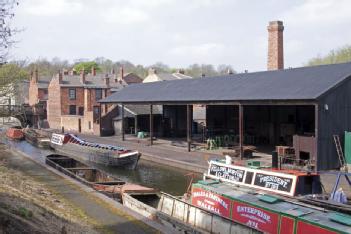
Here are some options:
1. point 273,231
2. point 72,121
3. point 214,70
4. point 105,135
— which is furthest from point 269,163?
point 214,70

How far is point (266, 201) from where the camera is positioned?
1410 cm

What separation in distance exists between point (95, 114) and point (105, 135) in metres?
5.29

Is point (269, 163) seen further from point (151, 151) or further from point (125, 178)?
point (151, 151)

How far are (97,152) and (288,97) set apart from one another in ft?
54.8

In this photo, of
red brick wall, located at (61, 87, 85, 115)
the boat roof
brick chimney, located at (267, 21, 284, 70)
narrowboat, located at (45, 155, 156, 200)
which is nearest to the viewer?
the boat roof

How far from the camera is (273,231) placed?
43.6 feet

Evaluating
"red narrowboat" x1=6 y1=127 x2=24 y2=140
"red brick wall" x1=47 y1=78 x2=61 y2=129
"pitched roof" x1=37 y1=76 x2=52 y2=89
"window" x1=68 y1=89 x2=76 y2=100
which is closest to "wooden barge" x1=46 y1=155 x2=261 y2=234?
"red narrowboat" x1=6 y1=127 x2=24 y2=140

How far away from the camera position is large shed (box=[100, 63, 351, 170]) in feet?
81.5

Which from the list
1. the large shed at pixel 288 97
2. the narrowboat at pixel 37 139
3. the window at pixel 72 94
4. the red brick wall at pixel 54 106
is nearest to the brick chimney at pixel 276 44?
the large shed at pixel 288 97

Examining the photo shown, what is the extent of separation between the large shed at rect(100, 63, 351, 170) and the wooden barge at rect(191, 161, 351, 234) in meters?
8.20

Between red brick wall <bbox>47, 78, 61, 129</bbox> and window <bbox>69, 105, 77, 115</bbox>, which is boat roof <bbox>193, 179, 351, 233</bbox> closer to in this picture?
red brick wall <bbox>47, 78, 61, 129</bbox>

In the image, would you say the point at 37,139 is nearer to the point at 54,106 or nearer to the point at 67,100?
the point at 67,100

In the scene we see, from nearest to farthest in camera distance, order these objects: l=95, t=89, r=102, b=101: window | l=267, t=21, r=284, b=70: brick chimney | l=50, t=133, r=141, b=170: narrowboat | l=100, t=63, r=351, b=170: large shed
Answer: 1. l=100, t=63, r=351, b=170: large shed
2. l=50, t=133, r=141, b=170: narrowboat
3. l=267, t=21, r=284, b=70: brick chimney
4. l=95, t=89, r=102, b=101: window

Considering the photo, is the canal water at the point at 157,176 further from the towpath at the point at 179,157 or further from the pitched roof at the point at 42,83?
the pitched roof at the point at 42,83
